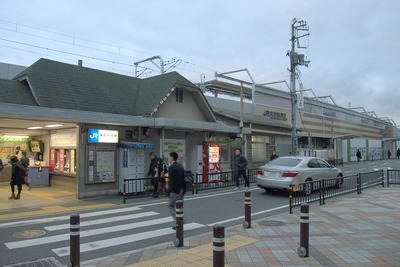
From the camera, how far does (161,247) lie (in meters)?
6.82

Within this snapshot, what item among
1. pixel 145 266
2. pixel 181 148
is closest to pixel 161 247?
pixel 145 266

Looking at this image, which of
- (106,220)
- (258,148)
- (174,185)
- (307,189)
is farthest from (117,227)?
(258,148)

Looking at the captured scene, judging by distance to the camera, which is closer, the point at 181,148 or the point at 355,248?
the point at 355,248

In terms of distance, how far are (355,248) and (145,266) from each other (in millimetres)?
3965

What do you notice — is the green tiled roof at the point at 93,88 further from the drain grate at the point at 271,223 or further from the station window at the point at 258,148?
the station window at the point at 258,148

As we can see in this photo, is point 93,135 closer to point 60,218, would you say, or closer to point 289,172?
point 60,218

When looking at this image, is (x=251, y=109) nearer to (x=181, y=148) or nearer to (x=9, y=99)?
(x=181, y=148)

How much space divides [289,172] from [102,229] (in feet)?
25.5

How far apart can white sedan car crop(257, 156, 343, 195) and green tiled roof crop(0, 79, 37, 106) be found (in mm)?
9634

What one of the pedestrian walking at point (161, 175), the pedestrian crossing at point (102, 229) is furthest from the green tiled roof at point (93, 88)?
the pedestrian crossing at point (102, 229)

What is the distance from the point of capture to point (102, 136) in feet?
46.7

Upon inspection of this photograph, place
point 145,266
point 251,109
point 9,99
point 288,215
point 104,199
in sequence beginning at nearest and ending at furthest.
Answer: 1. point 145,266
2. point 288,215
3. point 9,99
4. point 104,199
5. point 251,109

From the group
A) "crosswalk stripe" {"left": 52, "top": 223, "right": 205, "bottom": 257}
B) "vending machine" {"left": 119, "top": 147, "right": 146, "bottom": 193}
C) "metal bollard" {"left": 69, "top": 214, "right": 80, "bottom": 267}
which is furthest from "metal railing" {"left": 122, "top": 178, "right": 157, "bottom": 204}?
"metal bollard" {"left": 69, "top": 214, "right": 80, "bottom": 267}

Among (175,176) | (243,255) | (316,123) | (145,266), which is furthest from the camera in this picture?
(316,123)
